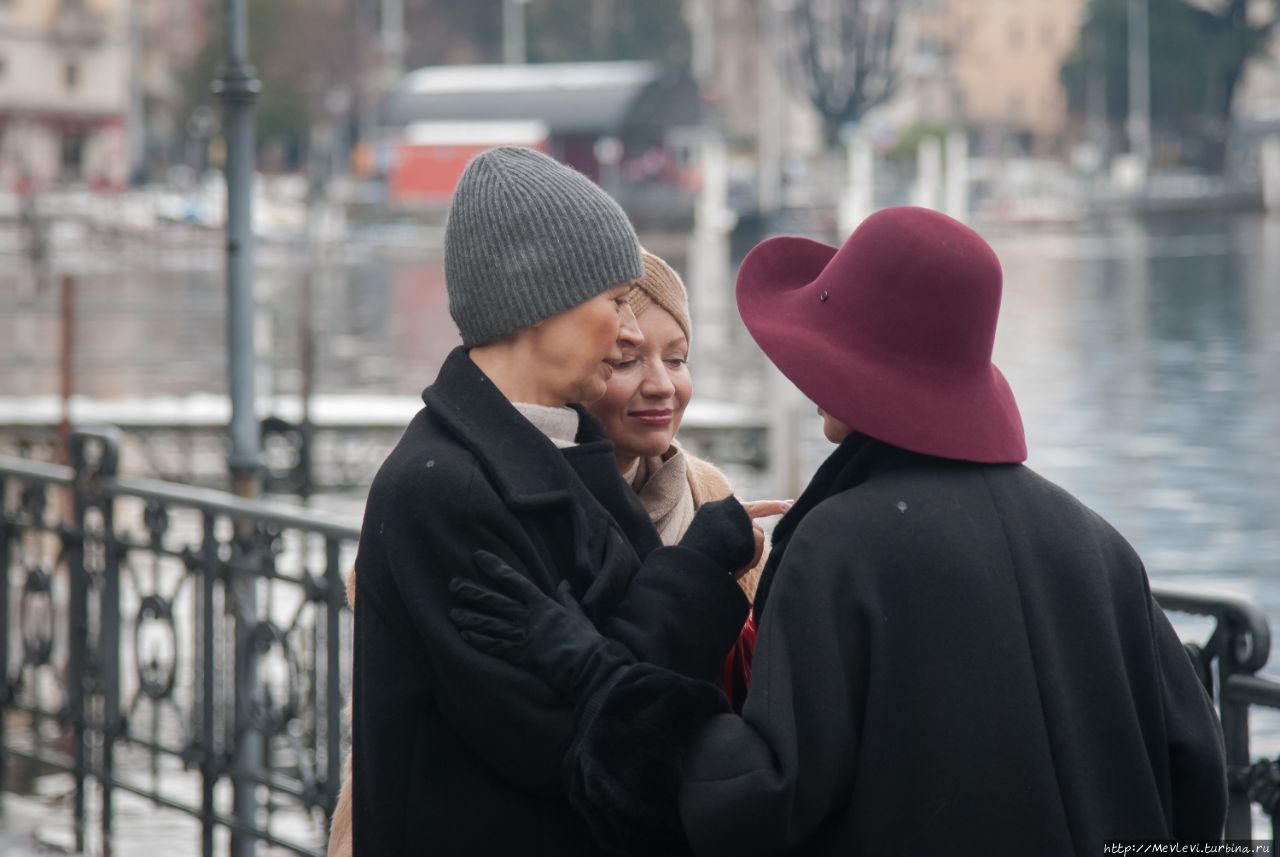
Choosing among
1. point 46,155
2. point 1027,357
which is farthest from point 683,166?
point 1027,357

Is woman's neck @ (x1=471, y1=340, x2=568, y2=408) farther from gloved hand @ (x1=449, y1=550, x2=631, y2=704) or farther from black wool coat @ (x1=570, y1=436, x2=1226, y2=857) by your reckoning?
black wool coat @ (x1=570, y1=436, x2=1226, y2=857)

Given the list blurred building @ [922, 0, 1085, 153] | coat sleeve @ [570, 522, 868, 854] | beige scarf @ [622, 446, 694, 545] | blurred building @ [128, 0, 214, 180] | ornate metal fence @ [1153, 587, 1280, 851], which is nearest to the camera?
coat sleeve @ [570, 522, 868, 854]

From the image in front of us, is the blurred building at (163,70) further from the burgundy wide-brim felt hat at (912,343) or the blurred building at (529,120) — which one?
the burgundy wide-brim felt hat at (912,343)

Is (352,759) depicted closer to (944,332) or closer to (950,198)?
(944,332)

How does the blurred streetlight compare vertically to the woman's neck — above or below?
above

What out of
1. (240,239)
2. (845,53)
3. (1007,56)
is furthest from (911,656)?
(1007,56)

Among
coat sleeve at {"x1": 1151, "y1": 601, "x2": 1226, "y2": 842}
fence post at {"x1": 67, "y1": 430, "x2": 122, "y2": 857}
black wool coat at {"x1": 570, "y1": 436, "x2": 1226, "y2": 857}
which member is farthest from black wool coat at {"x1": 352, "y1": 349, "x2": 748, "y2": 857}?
fence post at {"x1": 67, "y1": 430, "x2": 122, "y2": 857}

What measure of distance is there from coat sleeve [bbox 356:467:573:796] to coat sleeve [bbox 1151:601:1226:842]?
0.68 metres

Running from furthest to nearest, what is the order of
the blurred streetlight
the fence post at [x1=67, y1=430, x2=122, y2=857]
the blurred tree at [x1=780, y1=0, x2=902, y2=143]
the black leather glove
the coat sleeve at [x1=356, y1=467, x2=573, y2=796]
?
the blurred streetlight, the blurred tree at [x1=780, y1=0, x2=902, y2=143], the fence post at [x1=67, y1=430, x2=122, y2=857], the black leather glove, the coat sleeve at [x1=356, y1=467, x2=573, y2=796]

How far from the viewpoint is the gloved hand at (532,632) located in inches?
86.4

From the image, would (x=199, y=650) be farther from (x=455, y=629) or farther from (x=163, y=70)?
(x=163, y=70)

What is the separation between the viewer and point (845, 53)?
6475 cm

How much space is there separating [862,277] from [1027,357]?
66.5ft

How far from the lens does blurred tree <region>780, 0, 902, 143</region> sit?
63.4 m
